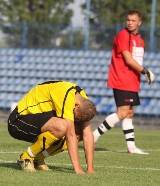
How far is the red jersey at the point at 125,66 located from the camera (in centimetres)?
1232

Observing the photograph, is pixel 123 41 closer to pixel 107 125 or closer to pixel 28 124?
pixel 107 125

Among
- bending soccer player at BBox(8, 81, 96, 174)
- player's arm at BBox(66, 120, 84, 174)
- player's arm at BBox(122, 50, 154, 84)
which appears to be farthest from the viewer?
player's arm at BBox(122, 50, 154, 84)

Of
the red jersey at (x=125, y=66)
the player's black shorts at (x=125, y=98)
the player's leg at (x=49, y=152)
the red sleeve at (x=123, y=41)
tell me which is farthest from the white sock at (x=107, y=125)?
the player's leg at (x=49, y=152)

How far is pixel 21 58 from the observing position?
26.9 metres

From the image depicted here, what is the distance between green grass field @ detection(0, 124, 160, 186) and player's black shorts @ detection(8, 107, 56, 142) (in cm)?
40

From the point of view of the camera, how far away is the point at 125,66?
1242cm

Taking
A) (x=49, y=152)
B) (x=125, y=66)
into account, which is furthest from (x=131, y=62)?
(x=49, y=152)

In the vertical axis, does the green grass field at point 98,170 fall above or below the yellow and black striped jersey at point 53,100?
below

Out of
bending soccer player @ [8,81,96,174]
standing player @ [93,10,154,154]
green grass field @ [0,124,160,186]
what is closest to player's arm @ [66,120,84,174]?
bending soccer player @ [8,81,96,174]

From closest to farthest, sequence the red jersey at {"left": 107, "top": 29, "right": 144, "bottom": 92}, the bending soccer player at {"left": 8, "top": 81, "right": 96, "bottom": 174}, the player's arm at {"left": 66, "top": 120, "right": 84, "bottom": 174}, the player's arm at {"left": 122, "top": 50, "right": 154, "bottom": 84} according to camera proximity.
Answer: the player's arm at {"left": 66, "top": 120, "right": 84, "bottom": 174} → the bending soccer player at {"left": 8, "top": 81, "right": 96, "bottom": 174} → the player's arm at {"left": 122, "top": 50, "right": 154, "bottom": 84} → the red jersey at {"left": 107, "top": 29, "right": 144, "bottom": 92}

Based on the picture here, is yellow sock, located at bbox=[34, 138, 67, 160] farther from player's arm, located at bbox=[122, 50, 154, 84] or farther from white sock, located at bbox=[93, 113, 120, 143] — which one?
player's arm, located at bbox=[122, 50, 154, 84]

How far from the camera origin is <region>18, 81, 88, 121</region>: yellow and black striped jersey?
8391mm

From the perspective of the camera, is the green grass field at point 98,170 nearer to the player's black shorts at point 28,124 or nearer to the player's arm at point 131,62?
the player's black shorts at point 28,124

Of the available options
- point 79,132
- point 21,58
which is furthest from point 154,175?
point 21,58
